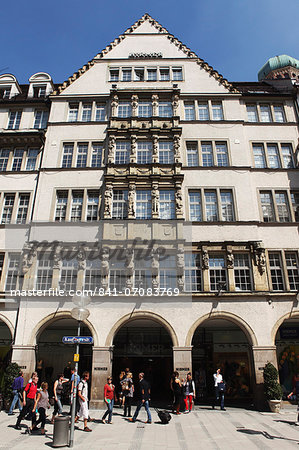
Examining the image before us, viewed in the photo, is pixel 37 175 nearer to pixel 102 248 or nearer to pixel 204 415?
pixel 102 248

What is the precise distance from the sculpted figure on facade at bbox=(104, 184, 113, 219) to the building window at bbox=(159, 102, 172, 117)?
7531 millimetres

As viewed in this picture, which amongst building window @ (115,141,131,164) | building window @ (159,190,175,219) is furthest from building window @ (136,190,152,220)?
building window @ (115,141,131,164)

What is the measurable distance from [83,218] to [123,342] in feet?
28.0

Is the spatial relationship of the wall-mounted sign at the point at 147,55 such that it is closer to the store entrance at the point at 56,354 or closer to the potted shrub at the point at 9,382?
the store entrance at the point at 56,354

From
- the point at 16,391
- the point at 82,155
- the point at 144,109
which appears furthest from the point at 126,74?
the point at 16,391

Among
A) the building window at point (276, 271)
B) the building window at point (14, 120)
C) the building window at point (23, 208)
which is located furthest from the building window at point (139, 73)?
the building window at point (276, 271)

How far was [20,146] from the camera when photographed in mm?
24656

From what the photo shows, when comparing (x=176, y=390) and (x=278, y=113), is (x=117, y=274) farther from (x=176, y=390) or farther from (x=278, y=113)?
(x=278, y=113)

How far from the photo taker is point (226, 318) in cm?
1894

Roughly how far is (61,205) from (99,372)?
35.6 feet

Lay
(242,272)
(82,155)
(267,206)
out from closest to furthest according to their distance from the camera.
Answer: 1. (242,272)
2. (267,206)
3. (82,155)

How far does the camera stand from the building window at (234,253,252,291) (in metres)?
19.8

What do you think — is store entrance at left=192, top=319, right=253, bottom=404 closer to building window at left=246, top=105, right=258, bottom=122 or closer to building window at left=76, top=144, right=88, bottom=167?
building window at left=76, top=144, right=88, bottom=167

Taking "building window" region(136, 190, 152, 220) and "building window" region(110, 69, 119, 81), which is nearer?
"building window" region(136, 190, 152, 220)
